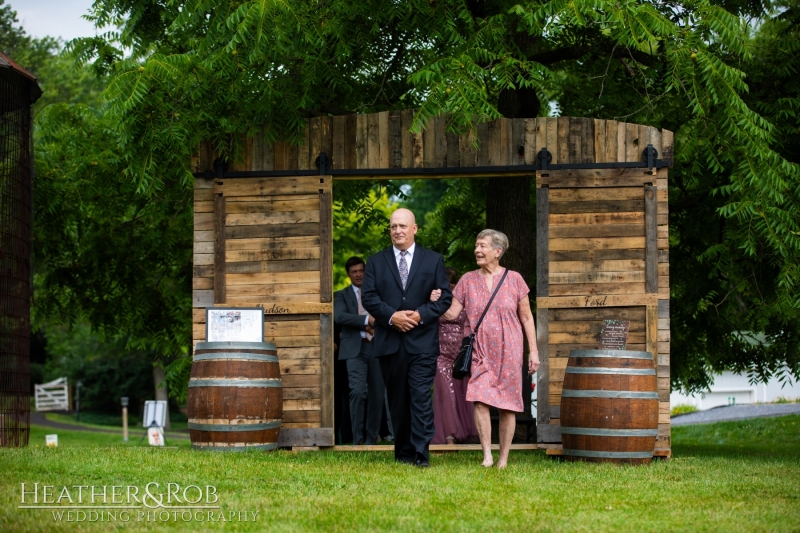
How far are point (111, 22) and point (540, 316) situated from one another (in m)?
7.37

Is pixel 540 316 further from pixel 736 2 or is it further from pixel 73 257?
pixel 73 257

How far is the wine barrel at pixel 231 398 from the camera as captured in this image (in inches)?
396

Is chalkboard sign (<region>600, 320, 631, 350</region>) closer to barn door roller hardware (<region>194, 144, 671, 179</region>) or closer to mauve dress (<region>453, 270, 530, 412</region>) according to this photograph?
mauve dress (<region>453, 270, 530, 412</region>)

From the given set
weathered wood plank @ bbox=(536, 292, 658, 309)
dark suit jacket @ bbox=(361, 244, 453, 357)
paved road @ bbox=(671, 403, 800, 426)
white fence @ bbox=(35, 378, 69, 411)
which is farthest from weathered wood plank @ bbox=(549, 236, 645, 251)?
white fence @ bbox=(35, 378, 69, 411)

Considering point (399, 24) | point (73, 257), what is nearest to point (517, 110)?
point (399, 24)

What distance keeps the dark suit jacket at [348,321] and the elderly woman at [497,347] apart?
289 cm

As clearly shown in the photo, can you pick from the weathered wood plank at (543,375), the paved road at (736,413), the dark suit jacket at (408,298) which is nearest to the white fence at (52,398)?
the paved road at (736,413)

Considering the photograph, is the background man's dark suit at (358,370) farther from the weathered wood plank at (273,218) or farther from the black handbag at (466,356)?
the black handbag at (466,356)

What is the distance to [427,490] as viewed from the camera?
7.73 metres

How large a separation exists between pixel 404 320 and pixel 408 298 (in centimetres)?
31

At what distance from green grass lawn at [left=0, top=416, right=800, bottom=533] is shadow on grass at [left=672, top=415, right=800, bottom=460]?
641cm

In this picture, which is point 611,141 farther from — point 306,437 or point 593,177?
point 306,437

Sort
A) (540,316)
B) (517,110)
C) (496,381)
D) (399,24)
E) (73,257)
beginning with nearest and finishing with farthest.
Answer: (496,381), (540,316), (399,24), (517,110), (73,257)

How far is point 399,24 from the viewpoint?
11727mm
